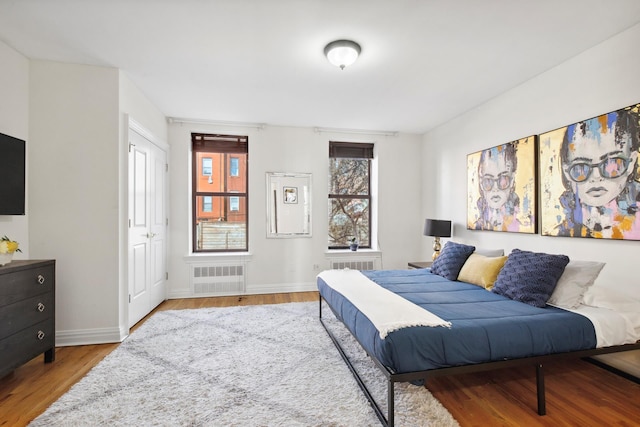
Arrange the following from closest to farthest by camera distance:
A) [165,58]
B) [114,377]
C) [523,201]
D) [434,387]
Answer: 1. [434,387]
2. [114,377]
3. [165,58]
4. [523,201]

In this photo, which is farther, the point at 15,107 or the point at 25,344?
the point at 15,107

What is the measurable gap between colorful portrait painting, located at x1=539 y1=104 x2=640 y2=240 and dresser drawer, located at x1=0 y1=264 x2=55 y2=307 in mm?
4401

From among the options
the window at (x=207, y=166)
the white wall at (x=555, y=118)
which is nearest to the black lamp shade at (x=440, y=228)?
the white wall at (x=555, y=118)

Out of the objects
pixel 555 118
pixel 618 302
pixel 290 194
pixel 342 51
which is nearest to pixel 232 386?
pixel 342 51

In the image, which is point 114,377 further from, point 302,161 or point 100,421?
point 302,161

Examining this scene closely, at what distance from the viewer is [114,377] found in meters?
2.25

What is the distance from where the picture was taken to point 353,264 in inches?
196

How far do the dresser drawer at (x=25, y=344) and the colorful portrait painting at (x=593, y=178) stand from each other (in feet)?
14.5

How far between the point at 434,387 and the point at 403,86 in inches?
113

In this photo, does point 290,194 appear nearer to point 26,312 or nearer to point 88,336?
point 88,336

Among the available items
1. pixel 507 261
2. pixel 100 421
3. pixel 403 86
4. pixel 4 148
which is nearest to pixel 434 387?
pixel 507 261

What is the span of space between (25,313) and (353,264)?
3877mm

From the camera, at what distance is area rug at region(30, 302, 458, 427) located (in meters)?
1.79

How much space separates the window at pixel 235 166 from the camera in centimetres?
485
